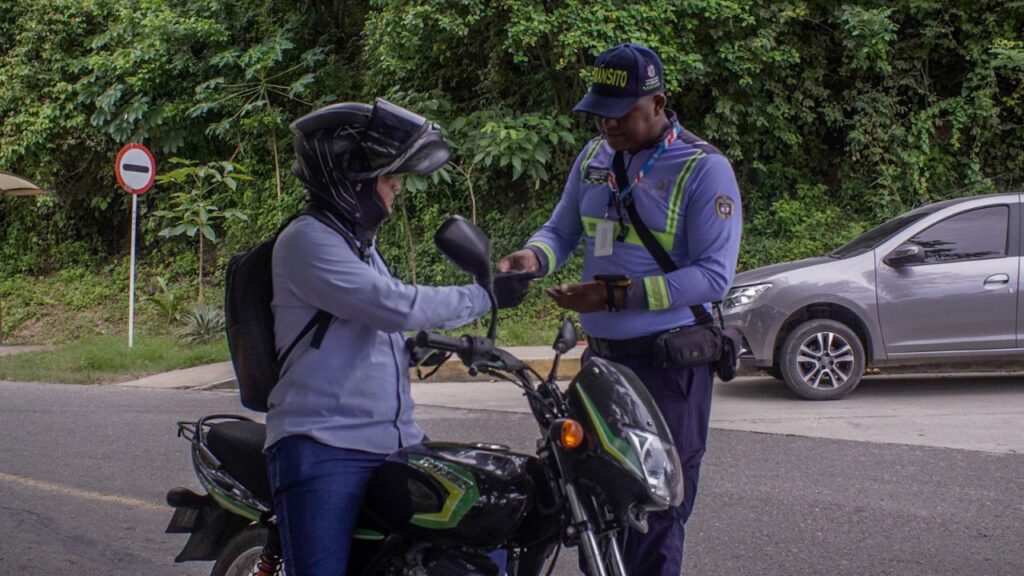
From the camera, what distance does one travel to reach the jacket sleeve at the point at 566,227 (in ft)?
11.3

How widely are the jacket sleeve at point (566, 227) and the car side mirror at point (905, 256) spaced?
19.5ft

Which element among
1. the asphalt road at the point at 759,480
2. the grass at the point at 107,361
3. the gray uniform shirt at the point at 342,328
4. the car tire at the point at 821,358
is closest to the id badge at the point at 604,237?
the gray uniform shirt at the point at 342,328

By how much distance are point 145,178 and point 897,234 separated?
9.14m

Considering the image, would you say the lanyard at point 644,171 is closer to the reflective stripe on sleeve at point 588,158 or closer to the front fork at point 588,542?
the reflective stripe on sleeve at point 588,158

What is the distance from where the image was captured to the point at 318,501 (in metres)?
2.63

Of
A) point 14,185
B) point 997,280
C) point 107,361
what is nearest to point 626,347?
point 997,280

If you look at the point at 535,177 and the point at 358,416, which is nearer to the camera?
the point at 358,416

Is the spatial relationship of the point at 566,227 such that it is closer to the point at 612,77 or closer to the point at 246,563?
the point at 612,77

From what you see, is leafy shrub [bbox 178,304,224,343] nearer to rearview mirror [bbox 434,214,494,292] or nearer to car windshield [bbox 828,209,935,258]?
car windshield [bbox 828,209,935,258]

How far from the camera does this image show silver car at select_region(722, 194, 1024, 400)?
8.63m

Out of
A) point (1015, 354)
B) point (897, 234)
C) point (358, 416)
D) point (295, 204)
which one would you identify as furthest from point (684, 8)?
point (358, 416)

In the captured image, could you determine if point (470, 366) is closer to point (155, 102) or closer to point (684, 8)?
point (684, 8)

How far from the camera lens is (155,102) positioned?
55.0ft

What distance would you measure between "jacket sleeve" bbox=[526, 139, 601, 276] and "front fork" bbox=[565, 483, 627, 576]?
1146 millimetres
